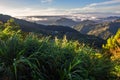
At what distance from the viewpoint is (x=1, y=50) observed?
6008mm

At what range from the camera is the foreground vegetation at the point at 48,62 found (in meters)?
5.59

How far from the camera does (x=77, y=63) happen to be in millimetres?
5672

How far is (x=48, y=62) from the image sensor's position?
5.93 m

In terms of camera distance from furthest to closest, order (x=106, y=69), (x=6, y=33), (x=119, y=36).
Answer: (x=119, y=36) < (x=6, y=33) < (x=106, y=69)

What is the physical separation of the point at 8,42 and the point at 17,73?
100 cm

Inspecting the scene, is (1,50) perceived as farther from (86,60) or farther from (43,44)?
(86,60)

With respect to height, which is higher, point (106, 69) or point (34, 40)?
point (34, 40)

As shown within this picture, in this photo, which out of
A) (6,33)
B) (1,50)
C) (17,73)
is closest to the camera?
(17,73)

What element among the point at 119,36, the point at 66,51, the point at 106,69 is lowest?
the point at 119,36

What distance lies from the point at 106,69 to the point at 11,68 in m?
2.20

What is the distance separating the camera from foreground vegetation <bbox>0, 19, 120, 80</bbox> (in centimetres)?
559

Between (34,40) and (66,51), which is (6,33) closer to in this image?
(34,40)

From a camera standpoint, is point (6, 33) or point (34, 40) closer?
point (34, 40)

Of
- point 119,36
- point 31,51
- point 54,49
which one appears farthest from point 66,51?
point 119,36
